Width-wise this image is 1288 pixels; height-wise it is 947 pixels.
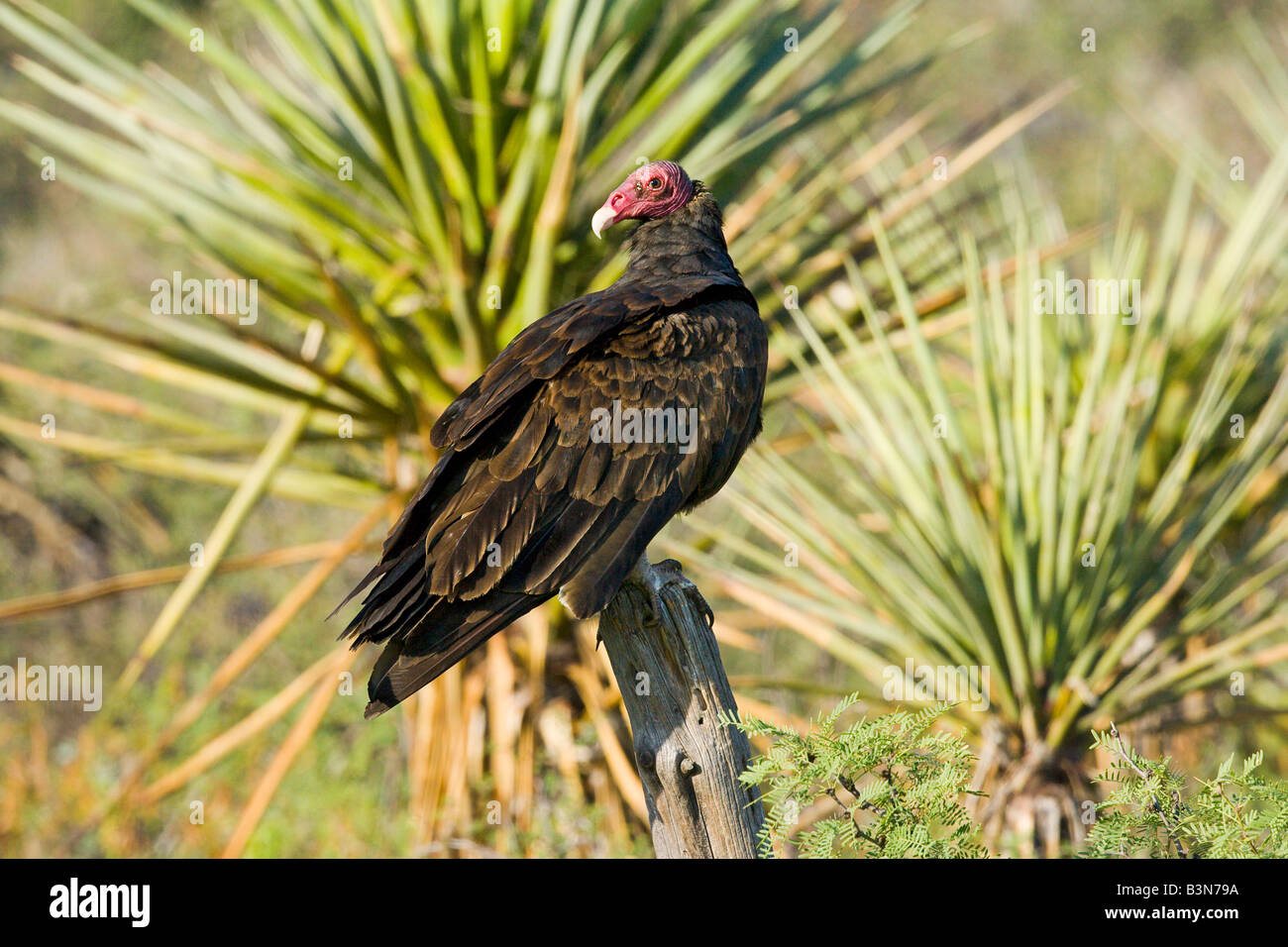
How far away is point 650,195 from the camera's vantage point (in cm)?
329

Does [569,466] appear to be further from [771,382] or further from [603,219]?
[771,382]

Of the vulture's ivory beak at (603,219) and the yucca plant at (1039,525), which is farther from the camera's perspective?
the yucca plant at (1039,525)

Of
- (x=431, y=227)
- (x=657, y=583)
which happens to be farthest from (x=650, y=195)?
(x=657, y=583)

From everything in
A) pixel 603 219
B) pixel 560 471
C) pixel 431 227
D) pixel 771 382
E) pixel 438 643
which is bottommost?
pixel 438 643

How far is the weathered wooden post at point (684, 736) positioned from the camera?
6.75ft

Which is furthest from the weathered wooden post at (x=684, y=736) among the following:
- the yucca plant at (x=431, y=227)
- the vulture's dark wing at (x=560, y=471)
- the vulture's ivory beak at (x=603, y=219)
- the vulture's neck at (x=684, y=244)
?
the yucca plant at (x=431, y=227)

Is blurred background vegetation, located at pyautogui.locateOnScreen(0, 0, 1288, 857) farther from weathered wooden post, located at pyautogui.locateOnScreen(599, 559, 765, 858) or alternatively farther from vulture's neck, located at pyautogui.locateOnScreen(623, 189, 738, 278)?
weathered wooden post, located at pyautogui.locateOnScreen(599, 559, 765, 858)

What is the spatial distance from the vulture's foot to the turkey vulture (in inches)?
0.6

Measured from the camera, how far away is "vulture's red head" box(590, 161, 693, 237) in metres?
3.28

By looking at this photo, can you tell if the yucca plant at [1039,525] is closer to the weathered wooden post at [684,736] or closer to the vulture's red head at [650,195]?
the vulture's red head at [650,195]

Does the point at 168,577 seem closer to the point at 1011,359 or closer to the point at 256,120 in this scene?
the point at 256,120

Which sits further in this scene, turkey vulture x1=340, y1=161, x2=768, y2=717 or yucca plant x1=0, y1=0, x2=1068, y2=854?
yucca plant x1=0, y1=0, x2=1068, y2=854

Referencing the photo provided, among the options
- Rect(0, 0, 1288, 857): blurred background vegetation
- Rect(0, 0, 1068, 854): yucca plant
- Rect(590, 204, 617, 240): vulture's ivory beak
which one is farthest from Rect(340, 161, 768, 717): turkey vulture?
Rect(0, 0, 1068, 854): yucca plant

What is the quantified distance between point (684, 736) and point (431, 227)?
2.55m
